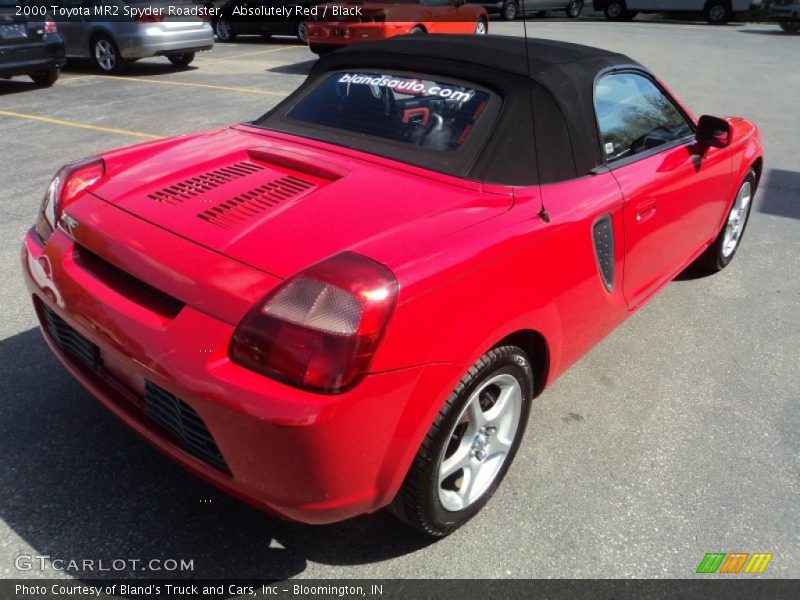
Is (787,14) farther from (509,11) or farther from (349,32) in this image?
(349,32)

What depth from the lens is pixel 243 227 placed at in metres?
2.09

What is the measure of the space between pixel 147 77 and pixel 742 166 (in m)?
9.98

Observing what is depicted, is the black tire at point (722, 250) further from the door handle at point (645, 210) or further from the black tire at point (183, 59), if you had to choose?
the black tire at point (183, 59)

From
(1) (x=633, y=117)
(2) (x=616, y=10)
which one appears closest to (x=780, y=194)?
(1) (x=633, y=117)

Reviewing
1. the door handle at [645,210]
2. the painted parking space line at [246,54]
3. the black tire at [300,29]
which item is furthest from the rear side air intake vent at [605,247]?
the black tire at [300,29]

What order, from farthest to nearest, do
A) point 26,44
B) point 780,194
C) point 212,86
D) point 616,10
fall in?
1. point 616,10
2. point 212,86
3. point 26,44
4. point 780,194

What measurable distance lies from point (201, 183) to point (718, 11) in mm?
26216

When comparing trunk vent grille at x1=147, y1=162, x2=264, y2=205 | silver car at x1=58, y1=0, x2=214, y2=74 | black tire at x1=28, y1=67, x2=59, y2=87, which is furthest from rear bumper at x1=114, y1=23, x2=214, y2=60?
trunk vent grille at x1=147, y1=162, x2=264, y2=205

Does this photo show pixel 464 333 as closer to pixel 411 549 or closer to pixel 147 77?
pixel 411 549

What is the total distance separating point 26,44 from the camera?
9453 millimetres

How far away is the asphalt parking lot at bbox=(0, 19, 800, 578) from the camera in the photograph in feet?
7.30

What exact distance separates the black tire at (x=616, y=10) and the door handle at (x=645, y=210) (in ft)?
81.6

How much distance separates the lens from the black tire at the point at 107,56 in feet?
37.1

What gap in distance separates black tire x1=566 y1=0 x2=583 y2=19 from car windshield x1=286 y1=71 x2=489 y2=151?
25.3 meters
